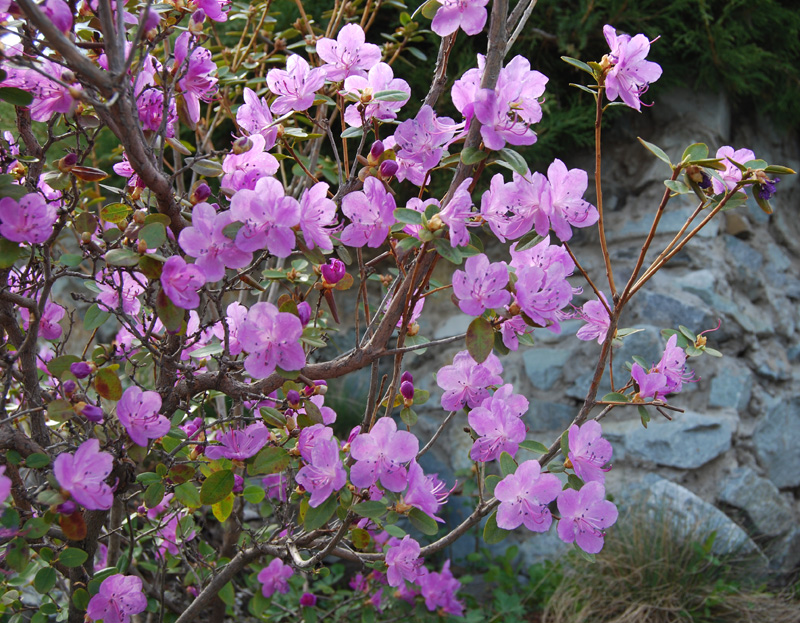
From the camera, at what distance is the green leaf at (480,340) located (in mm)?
803

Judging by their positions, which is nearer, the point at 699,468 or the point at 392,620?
the point at 392,620

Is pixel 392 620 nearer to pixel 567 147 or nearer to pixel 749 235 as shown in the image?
pixel 567 147

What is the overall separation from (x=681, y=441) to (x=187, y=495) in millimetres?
1828

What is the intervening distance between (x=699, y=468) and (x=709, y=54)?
4.99 feet

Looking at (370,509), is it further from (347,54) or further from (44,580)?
(347,54)

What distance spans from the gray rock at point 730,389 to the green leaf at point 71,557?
209 cm

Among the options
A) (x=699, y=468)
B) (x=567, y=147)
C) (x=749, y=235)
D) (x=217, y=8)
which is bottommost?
(x=699, y=468)

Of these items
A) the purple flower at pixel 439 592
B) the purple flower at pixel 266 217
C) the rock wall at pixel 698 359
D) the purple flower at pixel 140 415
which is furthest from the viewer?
the rock wall at pixel 698 359

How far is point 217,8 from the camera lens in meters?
0.94

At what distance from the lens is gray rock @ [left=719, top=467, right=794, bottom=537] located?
2207mm

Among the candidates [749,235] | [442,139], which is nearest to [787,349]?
[749,235]

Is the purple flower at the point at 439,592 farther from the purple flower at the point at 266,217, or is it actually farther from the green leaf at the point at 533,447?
the purple flower at the point at 266,217

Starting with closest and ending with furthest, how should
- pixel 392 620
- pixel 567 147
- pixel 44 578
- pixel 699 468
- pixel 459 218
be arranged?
pixel 459 218
pixel 44 578
pixel 392 620
pixel 699 468
pixel 567 147

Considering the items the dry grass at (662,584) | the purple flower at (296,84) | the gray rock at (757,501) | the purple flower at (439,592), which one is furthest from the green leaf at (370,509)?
the gray rock at (757,501)
